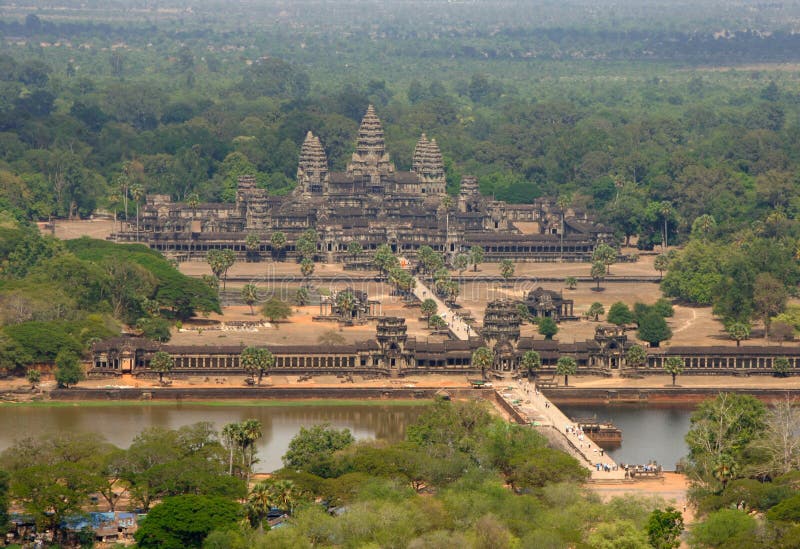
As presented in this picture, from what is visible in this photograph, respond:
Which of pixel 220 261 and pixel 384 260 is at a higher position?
pixel 220 261

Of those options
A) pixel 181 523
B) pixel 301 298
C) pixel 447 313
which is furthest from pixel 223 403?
pixel 181 523

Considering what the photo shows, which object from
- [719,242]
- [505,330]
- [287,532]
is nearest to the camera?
[287,532]

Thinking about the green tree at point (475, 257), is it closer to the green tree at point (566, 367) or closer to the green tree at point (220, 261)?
the green tree at point (220, 261)

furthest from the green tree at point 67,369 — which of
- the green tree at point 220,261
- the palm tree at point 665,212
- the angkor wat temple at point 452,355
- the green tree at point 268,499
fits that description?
the palm tree at point 665,212

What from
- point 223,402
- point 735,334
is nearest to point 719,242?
point 735,334

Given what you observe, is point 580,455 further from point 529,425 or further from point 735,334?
point 735,334

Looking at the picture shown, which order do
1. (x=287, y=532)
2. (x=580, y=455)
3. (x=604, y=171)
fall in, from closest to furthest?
(x=287, y=532), (x=580, y=455), (x=604, y=171)

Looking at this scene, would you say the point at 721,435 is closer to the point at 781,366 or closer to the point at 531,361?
the point at 531,361
